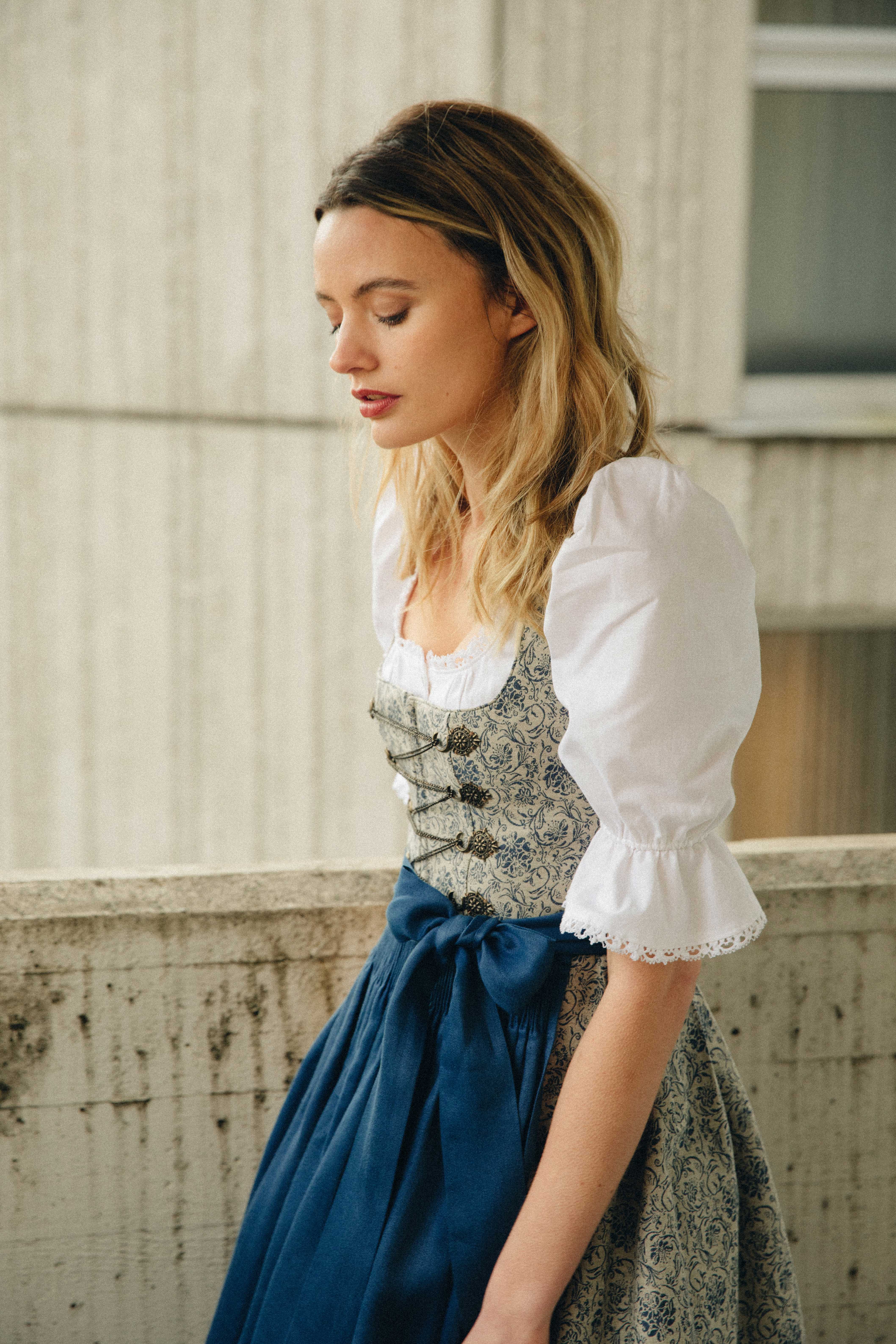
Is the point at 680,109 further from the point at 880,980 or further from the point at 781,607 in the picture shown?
the point at 880,980

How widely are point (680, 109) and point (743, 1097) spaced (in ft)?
13.2

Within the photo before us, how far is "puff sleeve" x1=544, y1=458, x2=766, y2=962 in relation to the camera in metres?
0.89

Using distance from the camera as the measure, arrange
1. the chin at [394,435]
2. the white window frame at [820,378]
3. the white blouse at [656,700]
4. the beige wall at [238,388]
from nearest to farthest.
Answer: the white blouse at [656,700] → the chin at [394,435] → the beige wall at [238,388] → the white window frame at [820,378]

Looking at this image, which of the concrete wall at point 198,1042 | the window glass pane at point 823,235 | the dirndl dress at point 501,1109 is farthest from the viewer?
the window glass pane at point 823,235

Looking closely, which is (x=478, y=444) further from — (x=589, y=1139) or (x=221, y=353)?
(x=221, y=353)

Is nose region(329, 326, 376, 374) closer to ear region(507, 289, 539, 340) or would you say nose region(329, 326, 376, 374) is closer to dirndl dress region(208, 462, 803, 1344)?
ear region(507, 289, 539, 340)

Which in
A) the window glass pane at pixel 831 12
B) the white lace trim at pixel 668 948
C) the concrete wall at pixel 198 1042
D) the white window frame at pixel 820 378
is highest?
the window glass pane at pixel 831 12

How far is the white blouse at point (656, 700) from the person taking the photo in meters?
0.89

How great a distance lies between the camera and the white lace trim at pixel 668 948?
2.95 feet

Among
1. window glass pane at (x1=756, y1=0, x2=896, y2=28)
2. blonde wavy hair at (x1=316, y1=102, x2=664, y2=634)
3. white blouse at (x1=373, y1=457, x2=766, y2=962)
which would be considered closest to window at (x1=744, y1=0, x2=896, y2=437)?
window glass pane at (x1=756, y1=0, x2=896, y2=28)

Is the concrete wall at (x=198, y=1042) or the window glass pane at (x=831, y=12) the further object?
the window glass pane at (x=831, y=12)

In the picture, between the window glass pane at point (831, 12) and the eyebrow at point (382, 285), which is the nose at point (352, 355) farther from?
the window glass pane at point (831, 12)

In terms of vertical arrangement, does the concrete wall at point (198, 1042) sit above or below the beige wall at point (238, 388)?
below

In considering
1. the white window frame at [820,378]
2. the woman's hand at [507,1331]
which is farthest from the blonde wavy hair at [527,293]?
the white window frame at [820,378]
